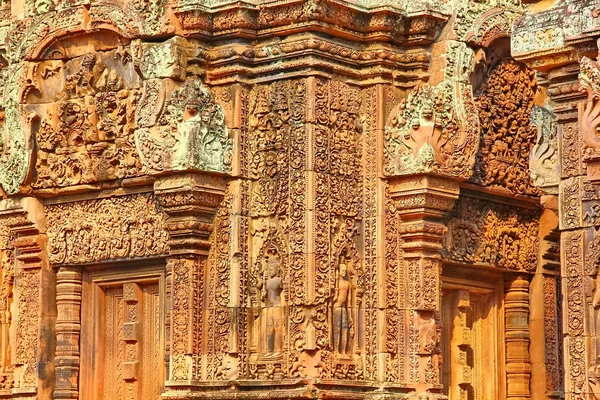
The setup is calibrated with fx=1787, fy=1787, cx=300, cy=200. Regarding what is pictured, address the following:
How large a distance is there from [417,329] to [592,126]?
3.99 meters

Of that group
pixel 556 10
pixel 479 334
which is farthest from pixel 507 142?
pixel 556 10

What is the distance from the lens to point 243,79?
1627cm

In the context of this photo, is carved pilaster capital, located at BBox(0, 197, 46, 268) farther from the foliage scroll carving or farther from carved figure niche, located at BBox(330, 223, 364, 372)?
carved figure niche, located at BBox(330, 223, 364, 372)

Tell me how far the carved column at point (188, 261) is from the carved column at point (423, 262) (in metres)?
1.70

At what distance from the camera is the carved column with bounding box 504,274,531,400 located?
678 inches

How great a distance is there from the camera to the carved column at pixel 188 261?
15961 mm

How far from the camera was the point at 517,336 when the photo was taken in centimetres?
1728

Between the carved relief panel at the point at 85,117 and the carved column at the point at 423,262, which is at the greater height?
the carved relief panel at the point at 85,117

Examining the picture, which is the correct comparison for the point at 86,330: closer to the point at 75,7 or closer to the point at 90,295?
the point at 90,295

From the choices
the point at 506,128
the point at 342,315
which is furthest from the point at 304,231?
the point at 506,128

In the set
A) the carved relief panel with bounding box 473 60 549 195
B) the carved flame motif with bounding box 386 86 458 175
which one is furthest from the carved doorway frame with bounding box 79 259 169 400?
the carved relief panel with bounding box 473 60 549 195

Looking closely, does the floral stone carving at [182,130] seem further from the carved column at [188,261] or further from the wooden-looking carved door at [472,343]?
the wooden-looking carved door at [472,343]

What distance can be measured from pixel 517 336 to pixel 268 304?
9.16ft

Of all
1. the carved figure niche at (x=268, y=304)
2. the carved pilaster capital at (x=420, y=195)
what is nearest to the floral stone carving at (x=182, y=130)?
the carved figure niche at (x=268, y=304)
